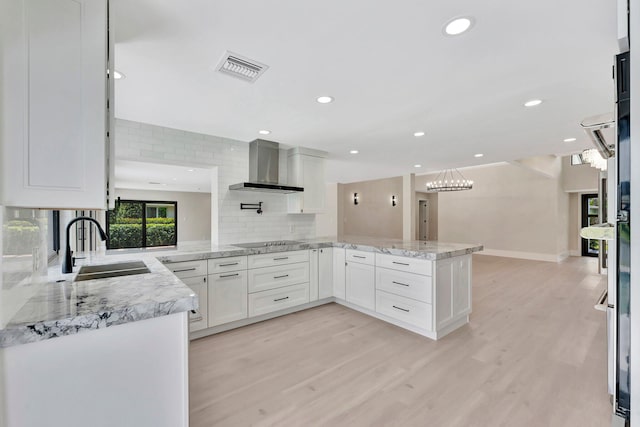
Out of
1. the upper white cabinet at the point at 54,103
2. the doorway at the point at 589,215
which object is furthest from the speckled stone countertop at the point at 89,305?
the doorway at the point at 589,215

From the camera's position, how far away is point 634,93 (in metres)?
0.56

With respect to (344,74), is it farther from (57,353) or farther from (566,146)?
(566,146)

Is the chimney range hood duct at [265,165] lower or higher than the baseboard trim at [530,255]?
higher

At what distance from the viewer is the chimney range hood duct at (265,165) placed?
3.84m

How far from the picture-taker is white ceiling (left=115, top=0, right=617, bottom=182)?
1.48 m

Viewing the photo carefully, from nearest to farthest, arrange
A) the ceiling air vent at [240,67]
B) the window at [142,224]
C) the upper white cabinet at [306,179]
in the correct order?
the ceiling air vent at [240,67] → the upper white cabinet at [306,179] → the window at [142,224]

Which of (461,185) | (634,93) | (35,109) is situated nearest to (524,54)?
(634,93)

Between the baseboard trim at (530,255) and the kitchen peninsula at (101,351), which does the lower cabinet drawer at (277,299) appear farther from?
the baseboard trim at (530,255)

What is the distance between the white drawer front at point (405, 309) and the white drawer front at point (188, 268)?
1.97 m

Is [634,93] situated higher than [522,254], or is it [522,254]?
[634,93]

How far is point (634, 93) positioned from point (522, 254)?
31.4 ft

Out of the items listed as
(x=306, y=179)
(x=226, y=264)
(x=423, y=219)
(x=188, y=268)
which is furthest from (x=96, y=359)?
(x=423, y=219)

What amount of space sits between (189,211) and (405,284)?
A: 9.51 metres

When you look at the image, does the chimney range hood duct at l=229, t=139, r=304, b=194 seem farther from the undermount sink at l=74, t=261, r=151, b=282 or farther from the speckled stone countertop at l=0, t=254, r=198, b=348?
the speckled stone countertop at l=0, t=254, r=198, b=348
